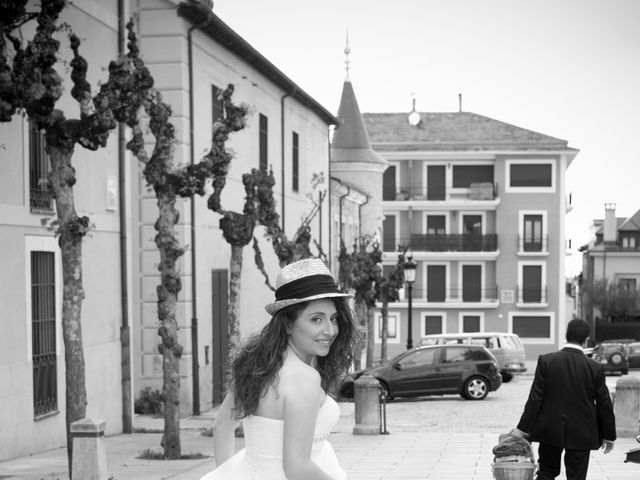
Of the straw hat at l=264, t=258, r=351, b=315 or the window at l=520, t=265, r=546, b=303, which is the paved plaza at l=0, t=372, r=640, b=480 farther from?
the window at l=520, t=265, r=546, b=303

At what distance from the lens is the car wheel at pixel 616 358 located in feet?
151

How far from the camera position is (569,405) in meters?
8.50

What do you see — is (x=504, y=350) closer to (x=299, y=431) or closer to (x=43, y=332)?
(x=43, y=332)

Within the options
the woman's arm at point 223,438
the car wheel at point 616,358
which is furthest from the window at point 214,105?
the car wheel at point 616,358

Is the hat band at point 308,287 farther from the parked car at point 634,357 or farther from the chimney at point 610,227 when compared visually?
the chimney at point 610,227

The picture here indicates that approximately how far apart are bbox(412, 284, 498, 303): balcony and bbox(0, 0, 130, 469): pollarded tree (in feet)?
180

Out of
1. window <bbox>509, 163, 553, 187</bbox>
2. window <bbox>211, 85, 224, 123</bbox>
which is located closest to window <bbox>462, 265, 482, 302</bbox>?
window <bbox>509, 163, 553, 187</bbox>

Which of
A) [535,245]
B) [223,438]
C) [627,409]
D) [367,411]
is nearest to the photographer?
[223,438]

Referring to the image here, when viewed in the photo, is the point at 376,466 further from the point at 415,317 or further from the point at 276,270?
the point at 415,317

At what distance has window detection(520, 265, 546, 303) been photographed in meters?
64.6

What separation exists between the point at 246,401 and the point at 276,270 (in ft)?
95.4

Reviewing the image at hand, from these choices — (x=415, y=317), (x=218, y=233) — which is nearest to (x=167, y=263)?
(x=218, y=233)

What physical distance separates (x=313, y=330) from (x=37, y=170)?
12096 mm

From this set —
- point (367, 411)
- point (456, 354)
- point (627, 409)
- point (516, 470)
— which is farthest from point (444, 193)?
point (516, 470)
